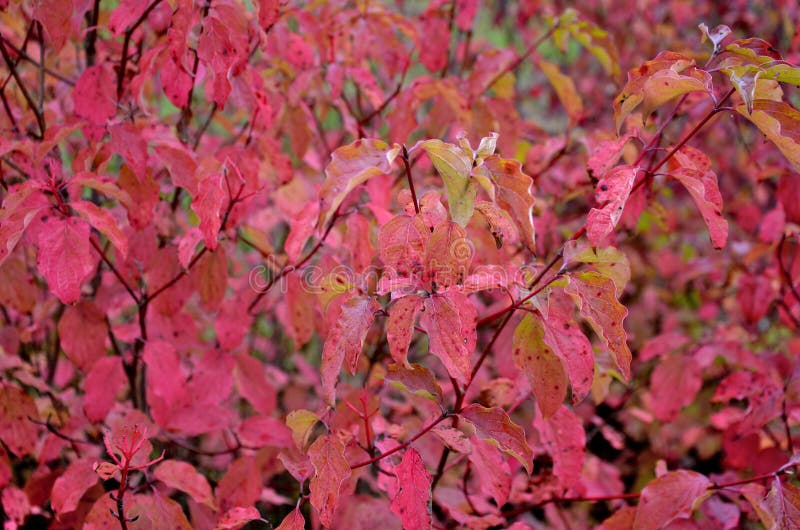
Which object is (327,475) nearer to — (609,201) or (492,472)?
(492,472)

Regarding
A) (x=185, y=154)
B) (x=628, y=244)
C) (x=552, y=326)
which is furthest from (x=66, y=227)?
(x=628, y=244)

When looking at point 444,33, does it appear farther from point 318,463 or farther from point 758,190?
point 758,190

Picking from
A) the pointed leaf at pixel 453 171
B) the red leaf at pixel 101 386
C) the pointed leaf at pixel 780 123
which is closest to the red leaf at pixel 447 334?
the pointed leaf at pixel 453 171

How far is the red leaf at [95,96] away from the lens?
1.55 m

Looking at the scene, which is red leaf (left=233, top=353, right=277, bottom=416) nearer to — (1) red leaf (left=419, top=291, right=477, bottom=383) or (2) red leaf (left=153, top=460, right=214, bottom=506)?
(2) red leaf (left=153, top=460, right=214, bottom=506)

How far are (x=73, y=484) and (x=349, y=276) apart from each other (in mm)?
718

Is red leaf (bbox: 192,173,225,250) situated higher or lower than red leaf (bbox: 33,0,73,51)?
lower

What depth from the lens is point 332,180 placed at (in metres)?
1.08

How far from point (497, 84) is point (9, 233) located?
1411 mm

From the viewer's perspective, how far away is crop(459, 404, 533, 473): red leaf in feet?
3.76

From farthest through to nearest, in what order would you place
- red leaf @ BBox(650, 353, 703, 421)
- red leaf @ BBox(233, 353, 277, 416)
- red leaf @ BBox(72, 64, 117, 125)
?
1. red leaf @ BBox(650, 353, 703, 421)
2. red leaf @ BBox(233, 353, 277, 416)
3. red leaf @ BBox(72, 64, 117, 125)

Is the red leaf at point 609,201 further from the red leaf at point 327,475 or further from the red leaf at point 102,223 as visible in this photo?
the red leaf at point 102,223

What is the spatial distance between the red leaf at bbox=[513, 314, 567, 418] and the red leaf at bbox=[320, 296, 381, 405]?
0.90 feet

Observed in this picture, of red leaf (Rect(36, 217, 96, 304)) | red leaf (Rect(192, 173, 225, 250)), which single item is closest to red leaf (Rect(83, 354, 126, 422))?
red leaf (Rect(36, 217, 96, 304))
